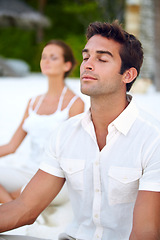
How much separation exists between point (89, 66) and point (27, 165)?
158 centimetres

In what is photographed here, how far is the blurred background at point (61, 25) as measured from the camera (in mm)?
9250

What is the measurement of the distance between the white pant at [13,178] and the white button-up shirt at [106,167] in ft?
4.21

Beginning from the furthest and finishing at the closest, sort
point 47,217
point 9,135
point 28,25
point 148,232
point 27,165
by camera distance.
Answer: point 28,25 < point 9,135 < point 27,165 < point 47,217 < point 148,232

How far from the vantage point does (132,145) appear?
1.68m

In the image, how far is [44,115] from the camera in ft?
10.3

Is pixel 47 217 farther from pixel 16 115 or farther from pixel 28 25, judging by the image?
pixel 28 25

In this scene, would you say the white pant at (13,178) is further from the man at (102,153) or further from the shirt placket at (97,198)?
the shirt placket at (97,198)

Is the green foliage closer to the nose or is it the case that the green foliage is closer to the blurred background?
the blurred background

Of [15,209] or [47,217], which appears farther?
[47,217]

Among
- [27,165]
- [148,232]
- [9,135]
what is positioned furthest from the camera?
[9,135]

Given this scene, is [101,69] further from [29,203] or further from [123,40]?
[29,203]

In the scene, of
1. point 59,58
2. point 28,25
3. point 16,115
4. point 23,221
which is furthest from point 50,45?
point 28,25

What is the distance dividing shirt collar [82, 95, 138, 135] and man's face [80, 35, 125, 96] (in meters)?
0.10

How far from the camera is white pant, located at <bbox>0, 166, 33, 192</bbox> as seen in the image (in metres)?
3.06
